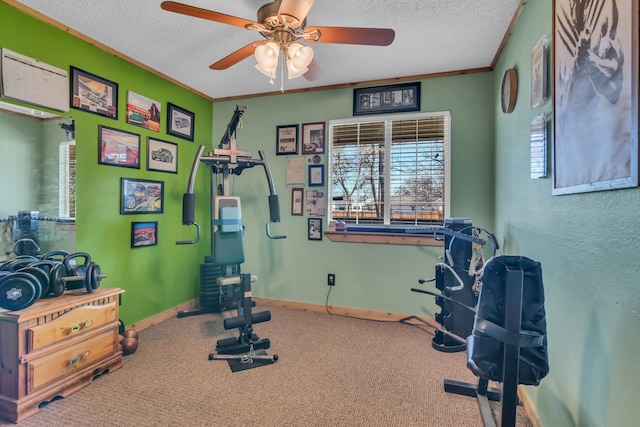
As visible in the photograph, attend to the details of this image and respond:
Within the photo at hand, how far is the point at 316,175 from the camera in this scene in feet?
11.6

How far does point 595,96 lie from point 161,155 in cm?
333

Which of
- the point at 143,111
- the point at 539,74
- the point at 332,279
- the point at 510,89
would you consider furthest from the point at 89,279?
the point at 510,89

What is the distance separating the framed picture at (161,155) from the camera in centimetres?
310

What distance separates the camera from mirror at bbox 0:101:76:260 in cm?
212

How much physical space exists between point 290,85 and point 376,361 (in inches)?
111

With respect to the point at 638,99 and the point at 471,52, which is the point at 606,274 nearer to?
the point at 638,99

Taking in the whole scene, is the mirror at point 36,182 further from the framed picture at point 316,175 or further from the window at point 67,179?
the framed picture at point 316,175

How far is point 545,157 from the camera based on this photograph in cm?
156

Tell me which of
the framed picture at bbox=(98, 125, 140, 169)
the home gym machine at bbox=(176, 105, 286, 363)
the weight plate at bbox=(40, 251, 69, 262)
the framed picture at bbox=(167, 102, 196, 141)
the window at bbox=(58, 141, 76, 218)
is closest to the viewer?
the weight plate at bbox=(40, 251, 69, 262)

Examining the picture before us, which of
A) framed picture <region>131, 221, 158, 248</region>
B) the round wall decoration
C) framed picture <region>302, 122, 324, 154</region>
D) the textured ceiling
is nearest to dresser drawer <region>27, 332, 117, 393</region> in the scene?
framed picture <region>131, 221, 158, 248</region>

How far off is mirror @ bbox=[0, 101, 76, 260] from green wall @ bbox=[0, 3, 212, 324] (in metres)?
0.09

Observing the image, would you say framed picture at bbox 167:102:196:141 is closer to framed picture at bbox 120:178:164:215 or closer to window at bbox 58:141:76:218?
framed picture at bbox 120:178:164:215

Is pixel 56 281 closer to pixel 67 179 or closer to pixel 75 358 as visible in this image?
pixel 75 358

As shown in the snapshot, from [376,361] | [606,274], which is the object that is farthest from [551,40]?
[376,361]
